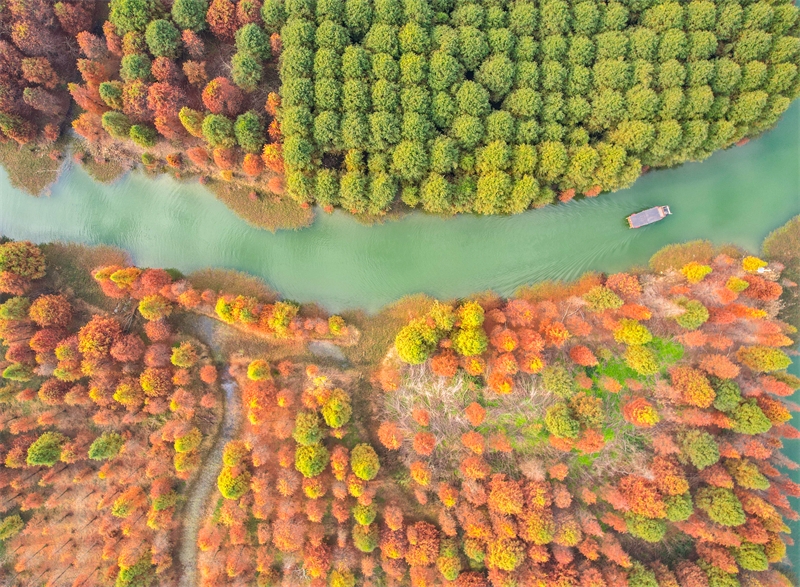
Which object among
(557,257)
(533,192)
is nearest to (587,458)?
(557,257)

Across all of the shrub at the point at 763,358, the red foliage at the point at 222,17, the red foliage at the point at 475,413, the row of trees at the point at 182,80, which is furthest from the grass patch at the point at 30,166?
the shrub at the point at 763,358

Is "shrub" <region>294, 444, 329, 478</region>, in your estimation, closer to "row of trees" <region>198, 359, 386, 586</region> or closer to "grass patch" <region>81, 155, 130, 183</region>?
"row of trees" <region>198, 359, 386, 586</region>

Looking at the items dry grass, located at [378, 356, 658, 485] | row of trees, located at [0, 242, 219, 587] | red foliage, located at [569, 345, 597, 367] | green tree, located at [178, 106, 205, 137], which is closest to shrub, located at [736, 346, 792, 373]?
dry grass, located at [378, 356, 658, 485]

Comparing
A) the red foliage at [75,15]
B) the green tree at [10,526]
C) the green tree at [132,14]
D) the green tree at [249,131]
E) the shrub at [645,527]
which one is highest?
the red foliage at [75,15]

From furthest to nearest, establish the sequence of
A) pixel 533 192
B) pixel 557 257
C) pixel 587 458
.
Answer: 1. pixel 557 257
2. pixel 587 458
3. pixel 533 192

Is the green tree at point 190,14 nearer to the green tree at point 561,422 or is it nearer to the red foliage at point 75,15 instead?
the red foliage at point 75,15

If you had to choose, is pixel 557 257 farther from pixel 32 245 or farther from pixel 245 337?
pixel 32 245
